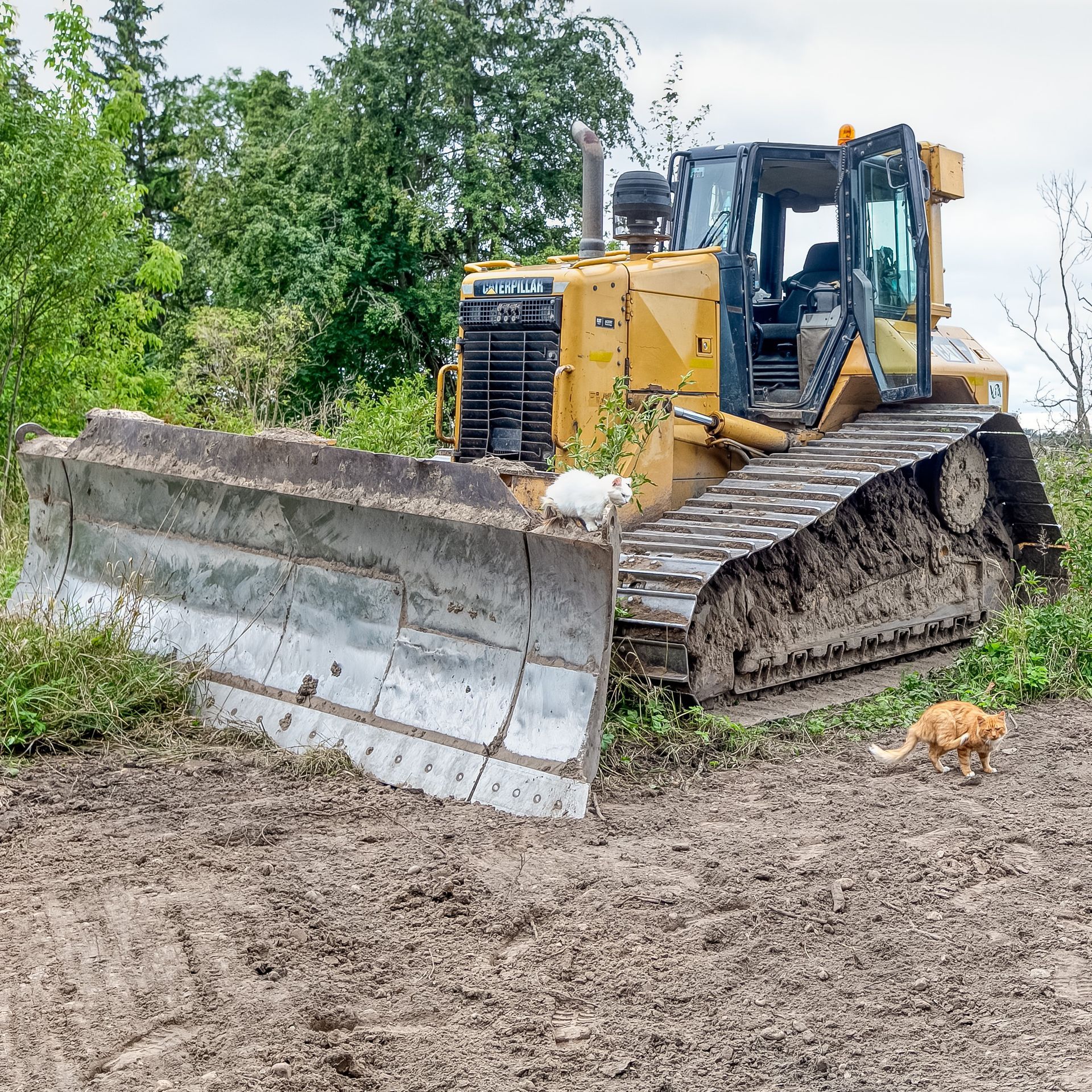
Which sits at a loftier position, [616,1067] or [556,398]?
[556,398]

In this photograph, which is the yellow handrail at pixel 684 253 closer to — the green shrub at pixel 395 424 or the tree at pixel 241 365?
the green shrub at pixel 395 424

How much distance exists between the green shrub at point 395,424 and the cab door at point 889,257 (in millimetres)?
3335

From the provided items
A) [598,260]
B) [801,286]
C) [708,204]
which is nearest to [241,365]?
[708,204]

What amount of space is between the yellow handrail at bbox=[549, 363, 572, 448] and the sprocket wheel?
9.37ft

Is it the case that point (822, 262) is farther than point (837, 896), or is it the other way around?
point (822, 262)

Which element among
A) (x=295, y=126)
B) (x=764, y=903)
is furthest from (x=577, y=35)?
(x=764, y=903)

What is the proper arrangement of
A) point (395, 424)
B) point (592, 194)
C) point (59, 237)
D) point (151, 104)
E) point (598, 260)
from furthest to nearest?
point (151, 104), point (395, 424), point (59, 237), point (592, 194), point (598, 260)

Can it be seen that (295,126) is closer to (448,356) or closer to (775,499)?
(448,356)

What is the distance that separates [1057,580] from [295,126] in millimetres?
21193

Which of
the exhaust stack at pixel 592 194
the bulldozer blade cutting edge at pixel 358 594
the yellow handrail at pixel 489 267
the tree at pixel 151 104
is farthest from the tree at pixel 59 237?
the tree at pixel 151 104

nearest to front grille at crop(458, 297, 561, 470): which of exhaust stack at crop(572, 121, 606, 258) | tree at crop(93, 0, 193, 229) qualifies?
exhaust stack at crop(572, 121, 606, 258)

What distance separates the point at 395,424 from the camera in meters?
12.4

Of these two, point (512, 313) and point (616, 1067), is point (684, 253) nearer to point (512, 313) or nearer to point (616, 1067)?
point (512, 313)

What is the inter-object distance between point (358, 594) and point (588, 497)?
1.40 m
